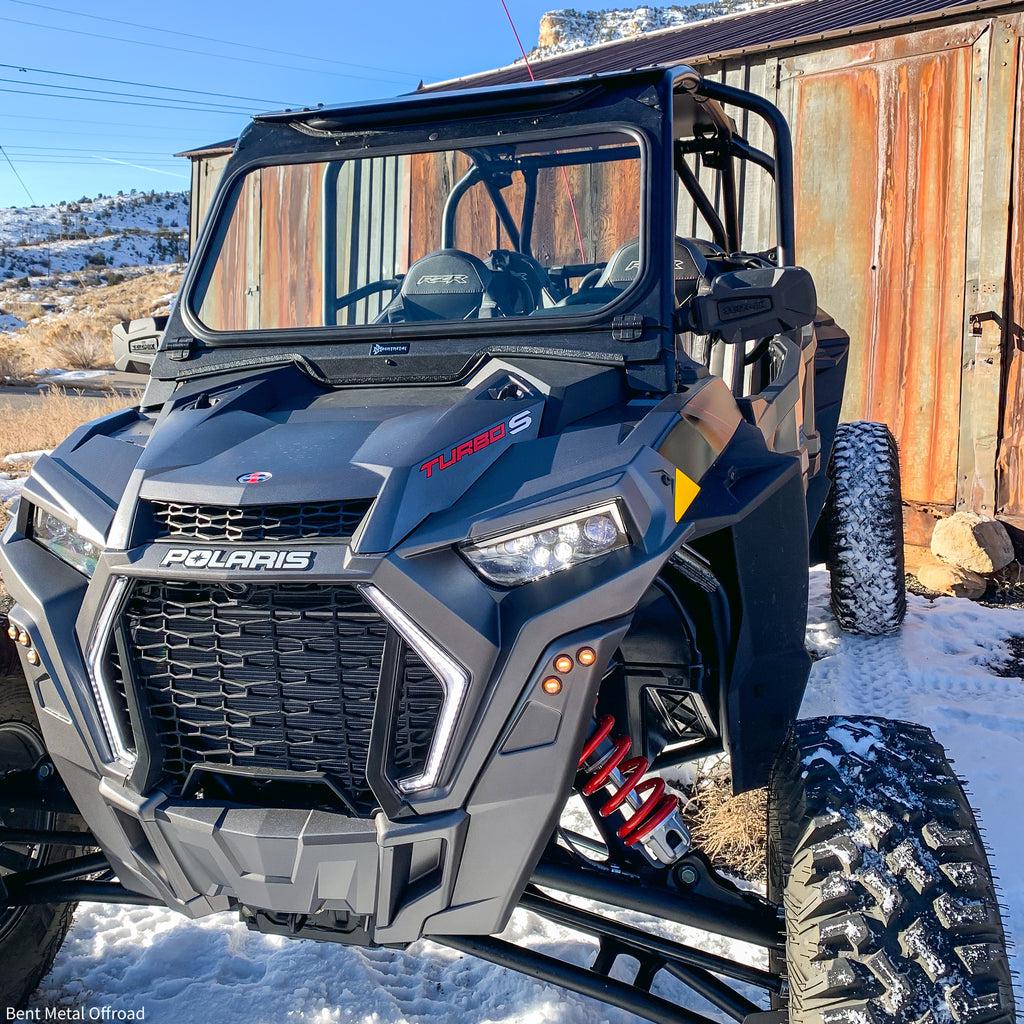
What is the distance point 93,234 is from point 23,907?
63.6 metres

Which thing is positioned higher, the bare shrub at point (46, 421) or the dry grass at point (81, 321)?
the dry grass at point (81, 321)

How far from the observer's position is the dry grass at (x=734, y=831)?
3455 mm

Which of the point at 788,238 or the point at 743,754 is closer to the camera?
the point at 743,754

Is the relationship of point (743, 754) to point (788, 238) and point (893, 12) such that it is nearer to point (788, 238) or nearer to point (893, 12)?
point (788, 238)

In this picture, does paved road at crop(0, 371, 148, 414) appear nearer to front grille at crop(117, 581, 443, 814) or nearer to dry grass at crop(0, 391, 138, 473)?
dry grass at crop(0, 391, 138, 473)

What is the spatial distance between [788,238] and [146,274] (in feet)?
156

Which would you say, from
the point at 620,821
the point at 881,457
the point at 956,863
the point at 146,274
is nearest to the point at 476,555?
the point at 620,821

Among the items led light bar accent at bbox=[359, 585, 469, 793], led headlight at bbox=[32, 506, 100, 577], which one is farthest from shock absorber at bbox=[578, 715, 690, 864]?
led headlight at bbox=[32, 506, 100, 577]

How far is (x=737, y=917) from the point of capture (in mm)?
2201

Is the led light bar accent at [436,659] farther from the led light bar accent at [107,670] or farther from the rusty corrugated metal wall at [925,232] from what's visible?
the rusty corrugated metal wall at [925,232]

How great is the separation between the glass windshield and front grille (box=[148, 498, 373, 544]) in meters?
0.91

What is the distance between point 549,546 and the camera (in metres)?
1.89

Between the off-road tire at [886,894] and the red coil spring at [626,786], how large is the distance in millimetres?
272

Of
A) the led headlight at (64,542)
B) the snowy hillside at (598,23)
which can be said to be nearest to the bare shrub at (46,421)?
the led headlight at (64,542)
